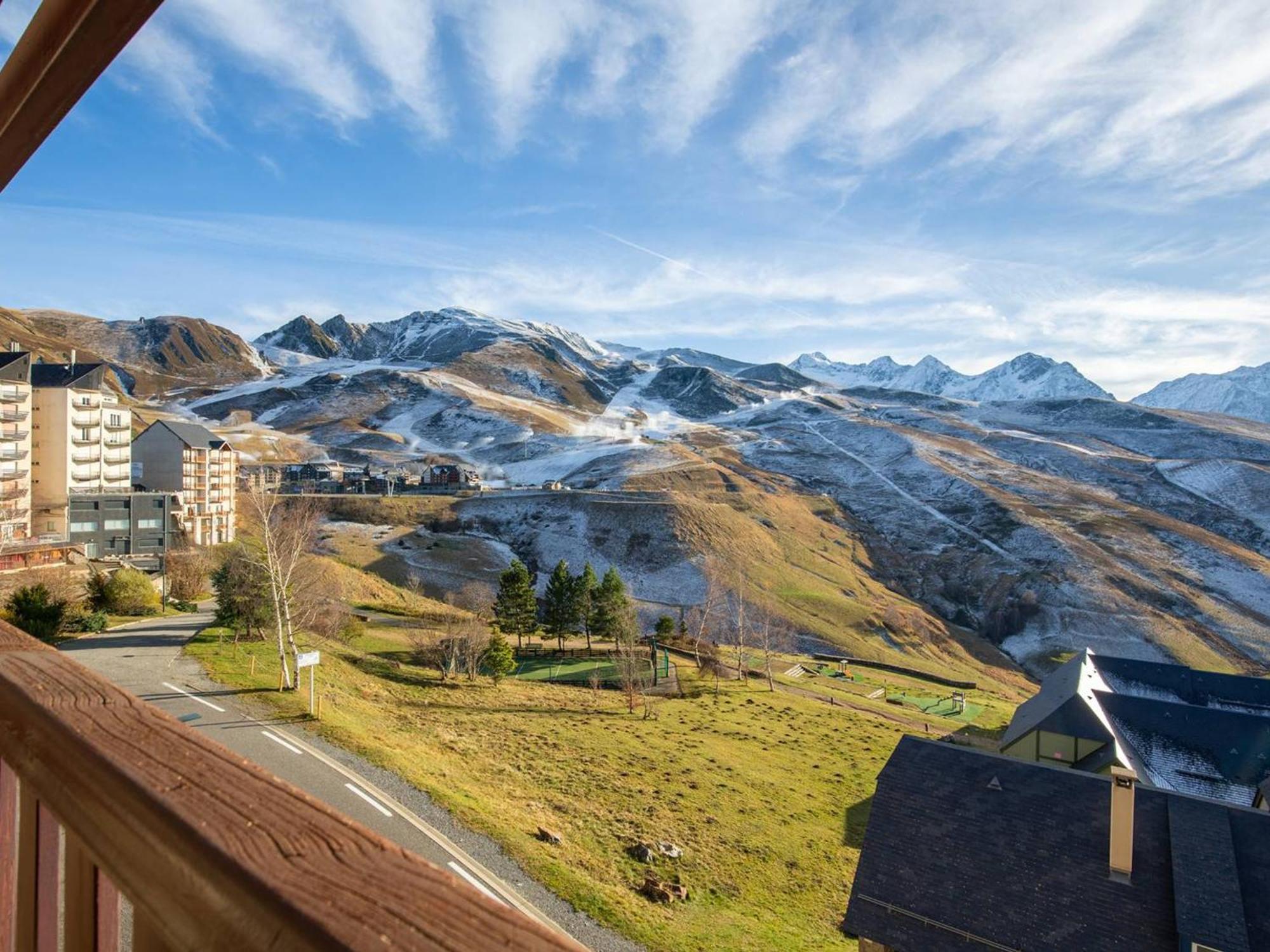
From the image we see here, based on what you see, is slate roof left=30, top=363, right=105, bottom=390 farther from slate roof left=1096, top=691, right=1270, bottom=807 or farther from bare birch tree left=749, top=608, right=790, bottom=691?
slate roof left=1096, top=691, right=1270, bottom=807

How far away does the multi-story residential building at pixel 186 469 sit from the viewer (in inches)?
2050

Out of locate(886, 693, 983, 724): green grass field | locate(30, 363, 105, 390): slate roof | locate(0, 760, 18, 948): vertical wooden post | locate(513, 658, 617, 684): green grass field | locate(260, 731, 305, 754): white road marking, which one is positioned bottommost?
locate(886, 693, 983, 724): green grass field

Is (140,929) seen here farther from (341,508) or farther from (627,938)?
(341,508)

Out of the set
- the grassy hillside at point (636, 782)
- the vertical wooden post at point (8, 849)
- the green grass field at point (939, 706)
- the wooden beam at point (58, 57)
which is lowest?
the green grass field at point (939, 706)

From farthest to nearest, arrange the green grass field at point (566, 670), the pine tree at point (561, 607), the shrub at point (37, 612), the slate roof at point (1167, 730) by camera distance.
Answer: the pine tree at point (561, 607) → the green grass field at point (566, 670) → the slate roof at point (1167, 730) → the shrub at point (37, 612)

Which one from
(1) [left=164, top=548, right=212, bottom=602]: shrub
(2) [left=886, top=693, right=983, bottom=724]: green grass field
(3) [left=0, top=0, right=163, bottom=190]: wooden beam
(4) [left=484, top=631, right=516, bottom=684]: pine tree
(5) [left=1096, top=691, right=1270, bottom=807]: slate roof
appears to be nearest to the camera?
(3) [left=0, top=0, right=163, bottom=190]: wooden beam

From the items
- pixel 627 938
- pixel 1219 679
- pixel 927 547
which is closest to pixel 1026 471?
pixel 927 547

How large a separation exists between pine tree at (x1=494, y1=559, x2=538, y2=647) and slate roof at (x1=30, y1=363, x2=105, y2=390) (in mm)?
32432

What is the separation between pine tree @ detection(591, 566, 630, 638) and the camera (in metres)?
42.8

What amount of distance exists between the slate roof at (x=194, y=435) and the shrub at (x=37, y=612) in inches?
1341

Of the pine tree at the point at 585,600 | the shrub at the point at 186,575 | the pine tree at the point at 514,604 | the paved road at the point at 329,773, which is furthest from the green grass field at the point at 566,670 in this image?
the paved road at the point at 329,773

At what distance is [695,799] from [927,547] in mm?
81790

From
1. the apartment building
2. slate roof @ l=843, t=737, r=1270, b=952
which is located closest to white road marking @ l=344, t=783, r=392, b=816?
slate roof @ l=843, t=737, r=1270, b=952

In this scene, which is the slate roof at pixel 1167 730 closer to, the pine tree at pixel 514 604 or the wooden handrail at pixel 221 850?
the pine tree at pixel 514 604
